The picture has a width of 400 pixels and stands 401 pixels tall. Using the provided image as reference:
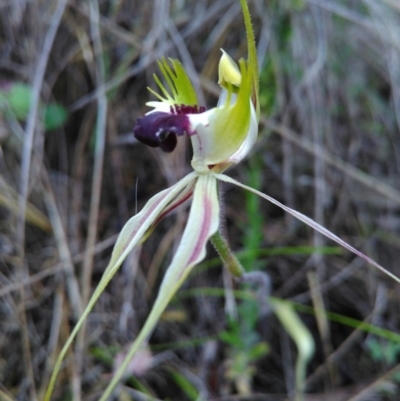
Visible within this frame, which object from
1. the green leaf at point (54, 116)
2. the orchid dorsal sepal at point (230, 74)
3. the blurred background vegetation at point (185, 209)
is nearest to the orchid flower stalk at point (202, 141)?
the orchid dorsal sepal at point (230, 74)

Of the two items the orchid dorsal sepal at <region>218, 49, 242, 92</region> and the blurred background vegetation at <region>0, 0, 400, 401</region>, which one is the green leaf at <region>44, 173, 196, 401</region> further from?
the blurred background vegetation at <region>0, 0, 400, 401</region>

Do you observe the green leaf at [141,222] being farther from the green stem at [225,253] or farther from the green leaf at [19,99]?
the green leaf at [19,99]

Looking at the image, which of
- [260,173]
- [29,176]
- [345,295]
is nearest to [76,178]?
[29,176]

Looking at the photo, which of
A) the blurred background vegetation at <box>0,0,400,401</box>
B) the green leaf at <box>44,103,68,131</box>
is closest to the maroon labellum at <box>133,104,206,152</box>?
the blurred background vegetation at <box>0,0,400,401</box>

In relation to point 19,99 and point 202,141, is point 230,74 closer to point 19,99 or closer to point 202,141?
point 202,141

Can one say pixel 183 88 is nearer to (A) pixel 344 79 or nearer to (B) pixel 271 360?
(B) pixel 271 360

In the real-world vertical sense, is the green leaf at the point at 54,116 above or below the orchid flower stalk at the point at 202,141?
below
